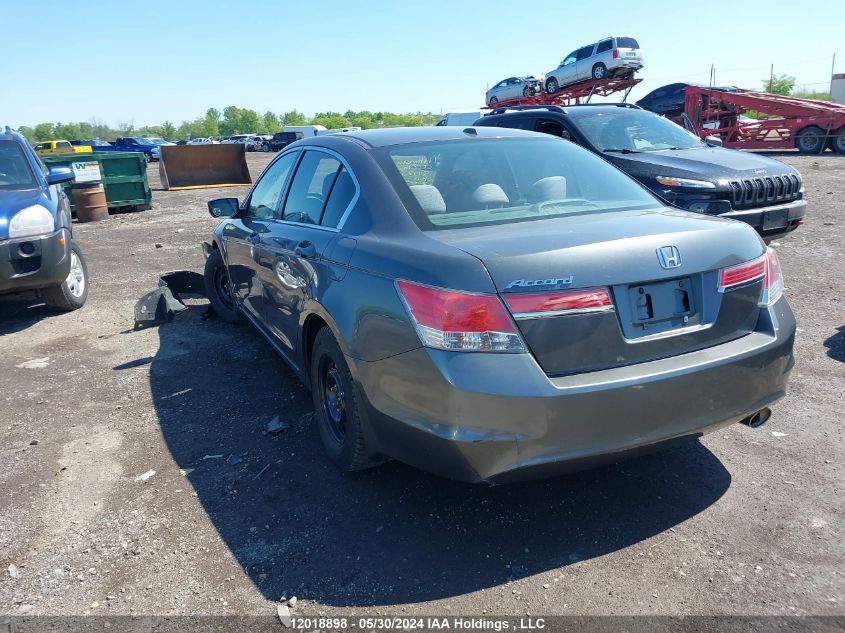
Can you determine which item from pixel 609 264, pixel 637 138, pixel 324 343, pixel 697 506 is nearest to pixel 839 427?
pixel 697 506

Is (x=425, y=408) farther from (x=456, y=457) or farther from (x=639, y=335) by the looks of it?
(x=639, y=335)

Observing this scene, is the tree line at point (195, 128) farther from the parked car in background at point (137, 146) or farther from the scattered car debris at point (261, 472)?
the scattered car debris at point (261, 472)

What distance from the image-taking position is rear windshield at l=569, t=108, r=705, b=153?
8211 mm

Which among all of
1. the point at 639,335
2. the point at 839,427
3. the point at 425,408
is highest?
the point at 639,335

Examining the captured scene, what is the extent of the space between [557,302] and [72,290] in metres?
6.37

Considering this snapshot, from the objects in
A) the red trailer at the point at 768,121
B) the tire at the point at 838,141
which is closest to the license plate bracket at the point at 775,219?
the red trailer at the point at 768,121

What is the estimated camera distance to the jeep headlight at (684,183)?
277 inches

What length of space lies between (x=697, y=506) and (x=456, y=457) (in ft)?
4.26

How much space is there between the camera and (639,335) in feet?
8.52

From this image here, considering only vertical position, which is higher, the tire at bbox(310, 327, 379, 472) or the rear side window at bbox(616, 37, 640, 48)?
the rear side window at bbox(616, 37, 640, 48)

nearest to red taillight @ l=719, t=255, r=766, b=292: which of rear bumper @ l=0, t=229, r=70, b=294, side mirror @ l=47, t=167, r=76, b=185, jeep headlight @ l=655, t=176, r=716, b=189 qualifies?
jeep headlight @ l=655, t=176, r=716, b=189

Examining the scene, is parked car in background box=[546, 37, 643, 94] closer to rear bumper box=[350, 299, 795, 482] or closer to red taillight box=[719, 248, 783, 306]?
red taillight box=[719, 248, 783, 306]

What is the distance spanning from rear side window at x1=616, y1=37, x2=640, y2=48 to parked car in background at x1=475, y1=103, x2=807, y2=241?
743 inches

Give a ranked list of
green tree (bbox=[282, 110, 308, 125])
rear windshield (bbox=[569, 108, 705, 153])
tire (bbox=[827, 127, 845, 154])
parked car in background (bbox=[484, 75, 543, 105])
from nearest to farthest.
Result: rear windshield (bbox=[569, 108, 705, 153]) < tire (bbox=[827, 127, 845, 154]) < parked car in background (bbox=[484, 75, 543, 105]) < green tree (bbox=[282, 110, 308, 125])
